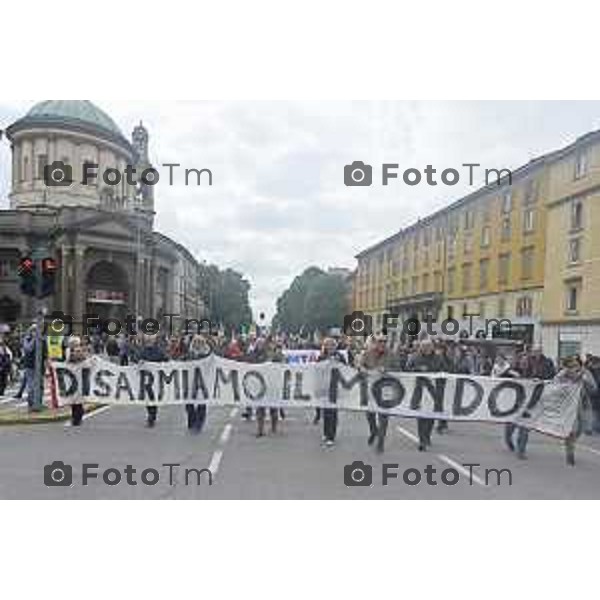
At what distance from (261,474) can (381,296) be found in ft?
216

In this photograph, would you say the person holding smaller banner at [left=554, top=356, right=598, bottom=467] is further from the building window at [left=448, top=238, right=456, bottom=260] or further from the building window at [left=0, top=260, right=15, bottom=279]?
the building window at [left=0, top=260, right=15, bottom=279]

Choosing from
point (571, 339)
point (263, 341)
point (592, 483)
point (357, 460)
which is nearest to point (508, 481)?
point (592, 483)

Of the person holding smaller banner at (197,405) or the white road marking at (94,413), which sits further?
the white road marking at (94,413)

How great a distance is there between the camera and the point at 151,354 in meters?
12.9

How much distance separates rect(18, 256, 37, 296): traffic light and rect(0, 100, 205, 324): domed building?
141ft

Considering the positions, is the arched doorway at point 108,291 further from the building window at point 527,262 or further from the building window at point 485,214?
the building window at point 527,262

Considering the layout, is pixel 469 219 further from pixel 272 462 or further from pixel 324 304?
pixel 324 304

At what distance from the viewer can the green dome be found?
67.0 metres

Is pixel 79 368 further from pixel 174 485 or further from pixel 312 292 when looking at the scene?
pixel 312 292

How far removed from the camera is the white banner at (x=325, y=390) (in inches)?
Result: 424

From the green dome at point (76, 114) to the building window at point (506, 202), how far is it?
132 feet

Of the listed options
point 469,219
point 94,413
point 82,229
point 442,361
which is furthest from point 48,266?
point 82,229

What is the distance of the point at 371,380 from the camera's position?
36.4 ft

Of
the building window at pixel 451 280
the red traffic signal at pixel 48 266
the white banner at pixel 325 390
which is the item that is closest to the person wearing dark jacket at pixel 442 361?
the white banner at pixel 325 390
